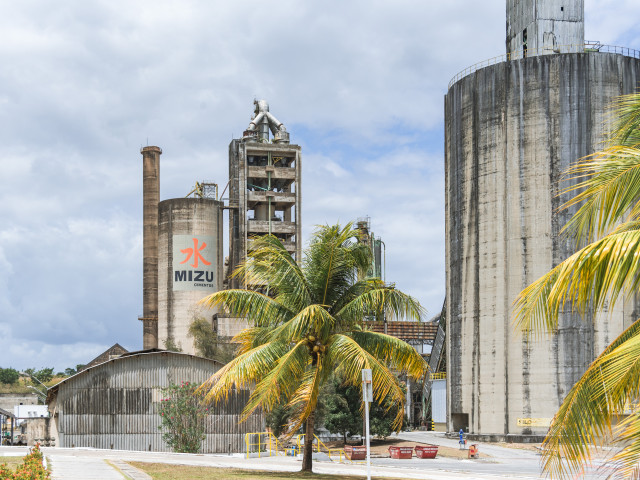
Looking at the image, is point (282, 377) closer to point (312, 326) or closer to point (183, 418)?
point (312, 326)

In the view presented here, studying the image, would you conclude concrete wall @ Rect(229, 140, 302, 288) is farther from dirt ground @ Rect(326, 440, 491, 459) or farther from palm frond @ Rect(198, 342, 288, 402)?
palm frond @ Rect(198, 342, 288, 402)

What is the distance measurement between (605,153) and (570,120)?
48.0 meters

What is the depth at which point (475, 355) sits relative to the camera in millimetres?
58719

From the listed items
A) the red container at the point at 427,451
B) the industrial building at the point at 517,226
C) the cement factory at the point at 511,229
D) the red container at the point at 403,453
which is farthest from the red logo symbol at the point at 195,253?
the red container at the point at 403,453

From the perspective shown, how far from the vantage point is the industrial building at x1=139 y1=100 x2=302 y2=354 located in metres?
97.4

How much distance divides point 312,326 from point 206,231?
76.8 meters

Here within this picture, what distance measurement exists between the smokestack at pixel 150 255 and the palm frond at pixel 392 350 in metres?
78.0

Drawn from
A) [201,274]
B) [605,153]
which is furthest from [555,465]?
[201,274]

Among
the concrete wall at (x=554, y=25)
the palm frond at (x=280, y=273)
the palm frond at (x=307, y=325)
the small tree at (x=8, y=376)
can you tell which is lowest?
the small tree at (x=8, y=376)

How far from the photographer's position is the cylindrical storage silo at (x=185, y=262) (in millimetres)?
97312

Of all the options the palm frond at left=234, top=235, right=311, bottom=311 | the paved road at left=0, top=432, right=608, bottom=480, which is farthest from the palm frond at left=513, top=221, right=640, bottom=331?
the palm frond at left=234, top=235, right=311, bottom=311

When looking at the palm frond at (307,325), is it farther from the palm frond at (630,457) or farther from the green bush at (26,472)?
the palm frond at (630,457)

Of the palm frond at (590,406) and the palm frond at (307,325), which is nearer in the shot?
the palm frond at (590,406)

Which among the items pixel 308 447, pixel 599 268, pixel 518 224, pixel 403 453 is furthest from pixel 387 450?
pixel 599 268
